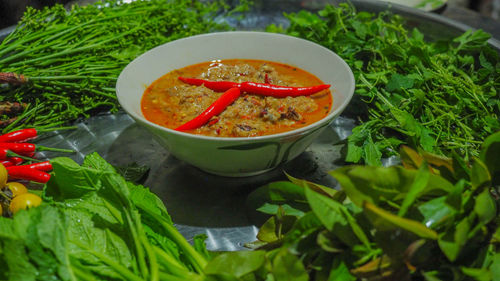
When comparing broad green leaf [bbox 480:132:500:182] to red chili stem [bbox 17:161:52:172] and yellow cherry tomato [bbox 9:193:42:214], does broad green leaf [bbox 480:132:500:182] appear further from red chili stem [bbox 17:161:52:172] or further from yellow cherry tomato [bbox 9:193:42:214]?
red chili stem [bbox 17:161:52:172]

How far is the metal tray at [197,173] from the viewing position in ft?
6.55

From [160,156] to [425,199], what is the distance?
1423mm

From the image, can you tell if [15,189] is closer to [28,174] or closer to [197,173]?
[28,174]

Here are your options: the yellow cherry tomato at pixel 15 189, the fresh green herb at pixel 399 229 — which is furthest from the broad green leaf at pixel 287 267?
the yellow cherry tomato at pixel 15 189

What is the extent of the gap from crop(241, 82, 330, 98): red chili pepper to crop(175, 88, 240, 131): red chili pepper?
6 centimetres

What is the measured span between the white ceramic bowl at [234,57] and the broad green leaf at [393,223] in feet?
Answer: 2.00

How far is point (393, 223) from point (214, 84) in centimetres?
142

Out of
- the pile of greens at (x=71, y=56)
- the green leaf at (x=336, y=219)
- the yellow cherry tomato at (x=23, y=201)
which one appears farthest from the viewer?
the pile of greens at (x=71, y=56)

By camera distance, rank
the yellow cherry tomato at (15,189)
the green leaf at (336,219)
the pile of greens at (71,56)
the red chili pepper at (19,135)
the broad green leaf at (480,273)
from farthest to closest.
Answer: the pile of greens at (71,56)
the red chili pepper at (19,135)
the yellow cherry tomato at (15,189)
the green leaf at (336,219)
the broad green leaf at (480,273)

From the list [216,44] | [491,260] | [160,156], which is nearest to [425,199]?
[491,260]

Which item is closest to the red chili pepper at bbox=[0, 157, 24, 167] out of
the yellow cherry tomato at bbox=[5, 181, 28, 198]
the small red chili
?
the small red chili

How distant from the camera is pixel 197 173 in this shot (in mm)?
2301

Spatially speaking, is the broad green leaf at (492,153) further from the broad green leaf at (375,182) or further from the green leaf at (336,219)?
the green leaf at (336,219)

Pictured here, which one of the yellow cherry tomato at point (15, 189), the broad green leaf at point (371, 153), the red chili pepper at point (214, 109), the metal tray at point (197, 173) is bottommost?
the metal tray at point (197, 173)
